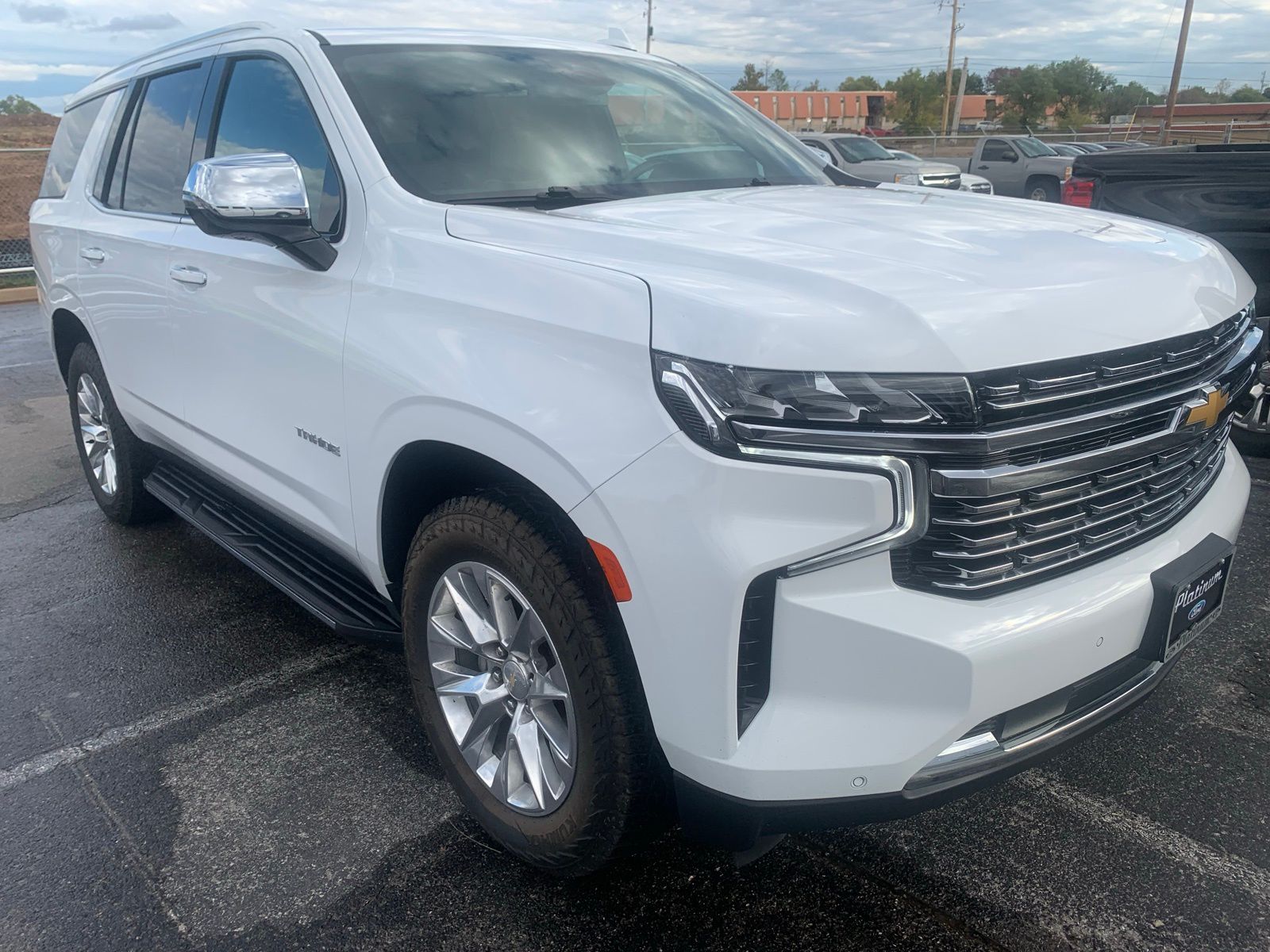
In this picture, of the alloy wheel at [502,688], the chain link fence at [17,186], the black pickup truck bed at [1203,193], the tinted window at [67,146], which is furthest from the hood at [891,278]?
the chain link fence at [17,186]

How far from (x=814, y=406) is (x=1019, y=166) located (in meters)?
22.4

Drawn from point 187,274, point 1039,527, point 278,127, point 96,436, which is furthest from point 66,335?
point 1039,527

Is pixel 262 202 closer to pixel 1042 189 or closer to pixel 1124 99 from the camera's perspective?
pixel 1042 189

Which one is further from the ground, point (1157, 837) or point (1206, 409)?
point (1206, 409)

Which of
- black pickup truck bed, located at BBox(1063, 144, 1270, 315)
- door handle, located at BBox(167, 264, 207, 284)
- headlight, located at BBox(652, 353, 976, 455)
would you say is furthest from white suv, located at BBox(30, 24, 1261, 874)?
black pickup truck bed, located at BBox(1063, 144, 1270, 315)

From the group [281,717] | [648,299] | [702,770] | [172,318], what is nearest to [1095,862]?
[702,770]

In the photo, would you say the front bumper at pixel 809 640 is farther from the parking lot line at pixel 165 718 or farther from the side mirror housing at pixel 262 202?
the parking lot line at pixel 165 718

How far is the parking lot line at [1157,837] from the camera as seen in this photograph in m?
2.34

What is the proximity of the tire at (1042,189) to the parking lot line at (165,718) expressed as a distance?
20.4m

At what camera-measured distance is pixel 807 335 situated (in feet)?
5.68

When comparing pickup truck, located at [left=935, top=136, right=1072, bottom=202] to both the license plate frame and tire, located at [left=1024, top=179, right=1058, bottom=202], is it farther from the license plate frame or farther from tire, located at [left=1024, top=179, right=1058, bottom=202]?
the license plate frame

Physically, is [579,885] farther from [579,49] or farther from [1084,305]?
[579,49]

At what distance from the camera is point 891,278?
1.85 m

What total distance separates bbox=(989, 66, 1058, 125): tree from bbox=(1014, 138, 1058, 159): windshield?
4863cm
